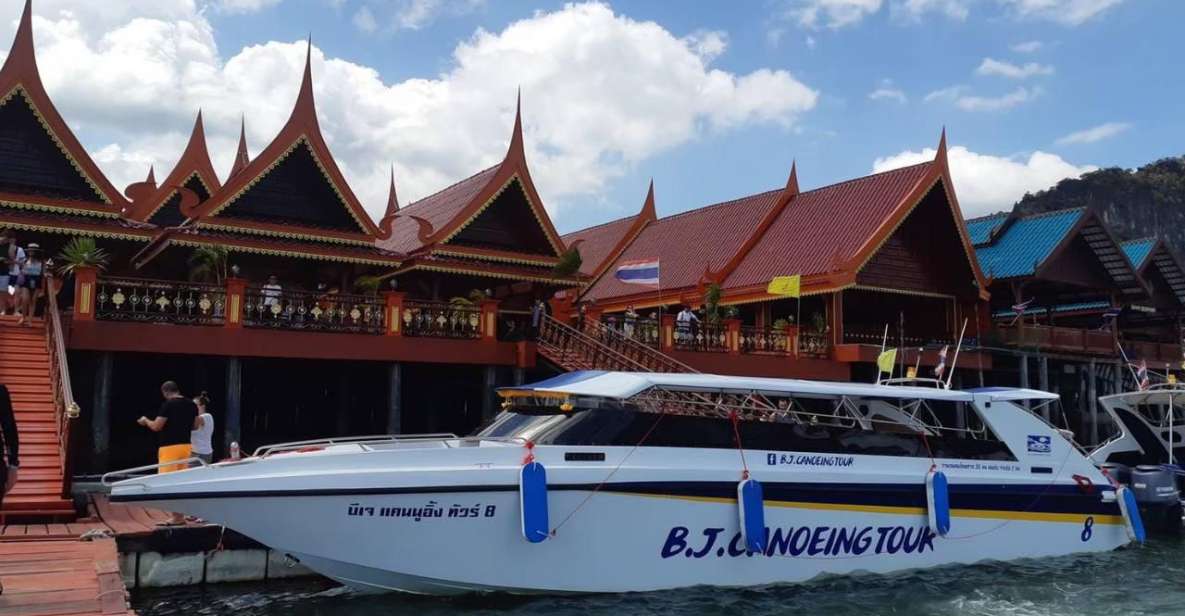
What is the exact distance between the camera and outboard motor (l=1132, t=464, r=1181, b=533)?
13.1 m

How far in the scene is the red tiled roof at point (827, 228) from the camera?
2153cm

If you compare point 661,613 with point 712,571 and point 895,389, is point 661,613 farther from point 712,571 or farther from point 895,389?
point 895,389

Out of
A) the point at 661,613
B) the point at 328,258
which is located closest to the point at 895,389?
the point at 661,613

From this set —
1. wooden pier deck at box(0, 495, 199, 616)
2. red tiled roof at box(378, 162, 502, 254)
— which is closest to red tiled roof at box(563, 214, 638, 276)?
red tiled roof at box(378, 162, 502, 254)

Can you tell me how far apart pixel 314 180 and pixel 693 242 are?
39.0 feet

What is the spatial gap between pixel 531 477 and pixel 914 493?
434 cm

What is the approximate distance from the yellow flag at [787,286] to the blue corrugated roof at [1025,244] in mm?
7309

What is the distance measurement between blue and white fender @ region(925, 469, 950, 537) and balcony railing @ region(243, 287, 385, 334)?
8324 millimetres

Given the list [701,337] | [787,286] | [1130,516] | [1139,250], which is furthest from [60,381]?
[1139,250]

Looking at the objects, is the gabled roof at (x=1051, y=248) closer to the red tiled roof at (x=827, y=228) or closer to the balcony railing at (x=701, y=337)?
the red tiled roof at (x=827, y=228)

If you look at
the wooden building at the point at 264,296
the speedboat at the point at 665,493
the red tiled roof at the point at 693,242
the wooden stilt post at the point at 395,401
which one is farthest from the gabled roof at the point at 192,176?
the speedboat at the point at 665,493

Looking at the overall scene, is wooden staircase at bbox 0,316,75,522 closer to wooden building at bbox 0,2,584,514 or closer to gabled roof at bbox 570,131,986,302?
wooden building at bbox 0,2,584,514

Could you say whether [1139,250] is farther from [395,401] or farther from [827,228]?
[395,401]

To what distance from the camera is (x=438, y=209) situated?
2291 cm
